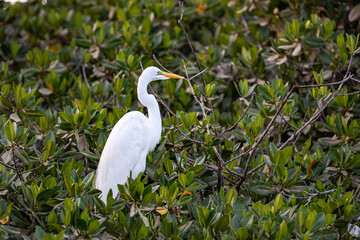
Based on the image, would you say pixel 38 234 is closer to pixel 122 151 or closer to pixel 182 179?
pixel 182 179

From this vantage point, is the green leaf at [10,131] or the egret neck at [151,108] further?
the egret neck at [151,108]

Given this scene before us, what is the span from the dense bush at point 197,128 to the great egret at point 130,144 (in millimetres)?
78

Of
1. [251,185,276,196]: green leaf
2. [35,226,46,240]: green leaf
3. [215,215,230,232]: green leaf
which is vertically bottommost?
[251,185,276,196]: green leaf

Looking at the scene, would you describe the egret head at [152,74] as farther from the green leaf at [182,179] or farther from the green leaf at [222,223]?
the green leaf at [222,223]

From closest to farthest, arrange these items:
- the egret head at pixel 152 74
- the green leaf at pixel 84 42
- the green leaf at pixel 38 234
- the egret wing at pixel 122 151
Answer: the green leaf at pixel 38 234, the egret wing at pixel 122 151, the egret head at pixel 152 74, the green leaf at pixel 84 42

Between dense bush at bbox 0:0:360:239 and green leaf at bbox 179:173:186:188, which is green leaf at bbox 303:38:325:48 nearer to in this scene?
dense bush at bbox 0:0:360:239

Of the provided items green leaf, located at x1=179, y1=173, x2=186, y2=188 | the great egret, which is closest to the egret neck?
the great egret

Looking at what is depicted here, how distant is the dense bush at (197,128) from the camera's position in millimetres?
2717

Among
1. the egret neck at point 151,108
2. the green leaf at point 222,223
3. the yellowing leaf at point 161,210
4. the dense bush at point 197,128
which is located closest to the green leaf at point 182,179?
the dense bush at point 197,128

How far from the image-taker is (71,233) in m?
2.61

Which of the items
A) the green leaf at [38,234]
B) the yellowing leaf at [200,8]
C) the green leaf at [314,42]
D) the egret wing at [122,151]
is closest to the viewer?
the green leaf at [38,234]

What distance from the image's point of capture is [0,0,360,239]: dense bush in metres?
2.72

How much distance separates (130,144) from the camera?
11.0 ft

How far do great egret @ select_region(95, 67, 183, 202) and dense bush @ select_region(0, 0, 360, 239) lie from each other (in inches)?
3.1
